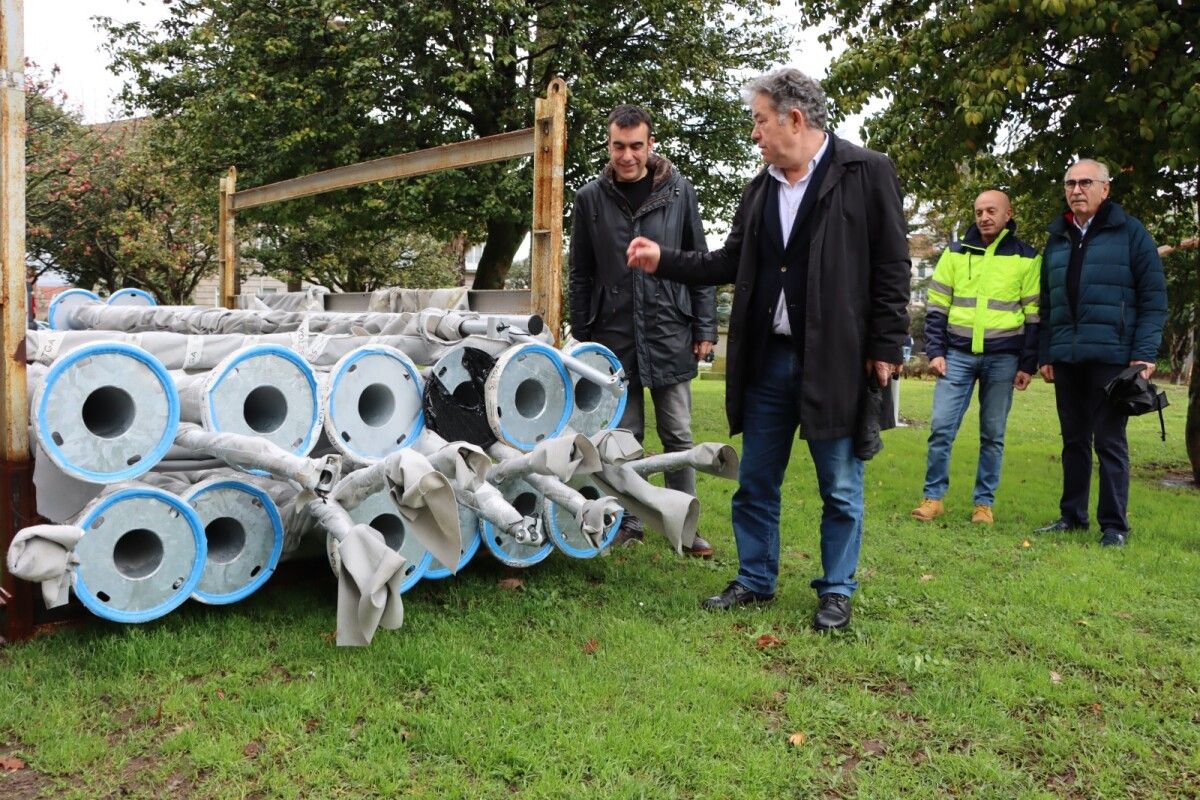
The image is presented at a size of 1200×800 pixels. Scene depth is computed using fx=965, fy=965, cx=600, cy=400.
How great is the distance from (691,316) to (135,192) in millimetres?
25597

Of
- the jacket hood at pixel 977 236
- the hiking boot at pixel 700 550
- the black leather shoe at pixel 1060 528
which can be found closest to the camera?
the hiking boot at pixel 700 550

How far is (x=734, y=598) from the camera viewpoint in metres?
4.27

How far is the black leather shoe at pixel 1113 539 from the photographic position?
5.58 m

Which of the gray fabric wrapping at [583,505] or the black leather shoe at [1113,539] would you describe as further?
the black leather shoe at [1113,539]

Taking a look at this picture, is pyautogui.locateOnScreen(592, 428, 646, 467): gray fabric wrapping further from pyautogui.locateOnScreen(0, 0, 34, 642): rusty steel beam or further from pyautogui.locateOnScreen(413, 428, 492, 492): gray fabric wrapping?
pyautogui.locateOnScreen(0, 0, 34, 642): rusty steel beam

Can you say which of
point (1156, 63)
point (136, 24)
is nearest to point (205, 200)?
point (136, 24)

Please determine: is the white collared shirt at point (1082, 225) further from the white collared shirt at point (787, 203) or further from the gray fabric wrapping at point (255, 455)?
the gray fabric wrapping at point (255, 455)

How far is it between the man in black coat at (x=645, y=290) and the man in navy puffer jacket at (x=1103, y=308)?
7.45 feet

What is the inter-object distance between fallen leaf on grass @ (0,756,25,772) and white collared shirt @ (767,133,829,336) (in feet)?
10.00

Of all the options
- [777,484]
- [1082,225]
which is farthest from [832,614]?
[1082,225]

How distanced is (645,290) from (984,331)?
2.51 metres

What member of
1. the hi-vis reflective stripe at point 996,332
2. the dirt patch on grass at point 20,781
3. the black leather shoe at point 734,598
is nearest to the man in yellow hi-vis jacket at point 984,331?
the hi-vis reflective stripe at point 996,332

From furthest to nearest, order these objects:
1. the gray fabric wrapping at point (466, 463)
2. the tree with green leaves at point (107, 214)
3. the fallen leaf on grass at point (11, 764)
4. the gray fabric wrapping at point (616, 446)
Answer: the tree with green leaves at point (107, 214), the gray fabric wrapping at point (616, 446), the gray fabric wrapping at point (466, 463), the fallen leaf on grass at point (11, 764)

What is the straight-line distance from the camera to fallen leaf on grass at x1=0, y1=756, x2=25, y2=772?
280cm
